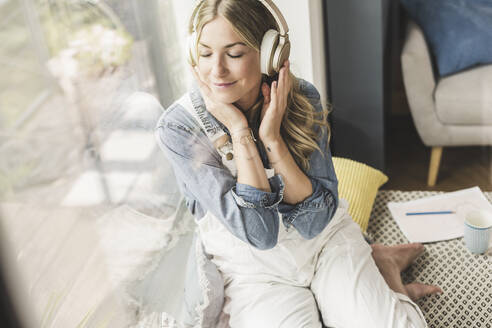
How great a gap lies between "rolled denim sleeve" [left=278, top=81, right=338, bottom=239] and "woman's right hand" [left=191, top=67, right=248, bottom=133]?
0.20 m

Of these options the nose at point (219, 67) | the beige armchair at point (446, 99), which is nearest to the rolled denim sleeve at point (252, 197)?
the nose at point (219, 67)

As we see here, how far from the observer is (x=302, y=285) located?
1183mm

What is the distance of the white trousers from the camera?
1.12 meters

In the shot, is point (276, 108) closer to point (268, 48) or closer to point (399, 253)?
point (268, 48)

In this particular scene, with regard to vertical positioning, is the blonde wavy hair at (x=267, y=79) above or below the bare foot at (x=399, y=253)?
above

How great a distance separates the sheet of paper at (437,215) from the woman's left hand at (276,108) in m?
0.68

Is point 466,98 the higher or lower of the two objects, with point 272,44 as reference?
lower

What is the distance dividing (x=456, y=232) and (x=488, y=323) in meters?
0.34

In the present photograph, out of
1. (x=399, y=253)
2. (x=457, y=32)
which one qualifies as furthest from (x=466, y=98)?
(x=399, y=253)

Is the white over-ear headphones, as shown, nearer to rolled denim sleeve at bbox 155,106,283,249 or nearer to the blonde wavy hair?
the blonde wavy hair

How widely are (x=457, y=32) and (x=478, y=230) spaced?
905mm

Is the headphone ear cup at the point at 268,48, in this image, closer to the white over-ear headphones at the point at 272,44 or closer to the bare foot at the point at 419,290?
the white over-ear headphones at the point at 272,44

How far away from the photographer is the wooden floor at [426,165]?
212cm

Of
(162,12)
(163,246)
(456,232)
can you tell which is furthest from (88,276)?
(456,232)
